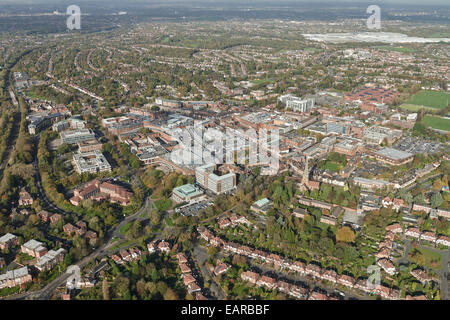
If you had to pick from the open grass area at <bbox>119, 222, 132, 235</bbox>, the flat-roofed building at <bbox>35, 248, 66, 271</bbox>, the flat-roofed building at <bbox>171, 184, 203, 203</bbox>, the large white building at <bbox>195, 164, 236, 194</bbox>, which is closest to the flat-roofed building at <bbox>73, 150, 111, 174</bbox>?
the flat-roofed building at <bbox>171, 184, 203, 203</bbox>

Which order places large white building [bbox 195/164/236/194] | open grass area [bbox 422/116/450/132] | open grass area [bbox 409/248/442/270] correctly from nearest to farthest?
open grass area [bbox 409/248/442/270] → large white building [bbox 195/164/236/194] → open grass area [bbox 422/116/450/132]

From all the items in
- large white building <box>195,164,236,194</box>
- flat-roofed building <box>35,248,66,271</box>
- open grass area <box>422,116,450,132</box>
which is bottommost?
flat-roofed building <box>35,248,66,271</box>

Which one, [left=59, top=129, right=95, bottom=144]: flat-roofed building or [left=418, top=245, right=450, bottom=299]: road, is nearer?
[left=418, top=245, right=450, bottom=299]: road

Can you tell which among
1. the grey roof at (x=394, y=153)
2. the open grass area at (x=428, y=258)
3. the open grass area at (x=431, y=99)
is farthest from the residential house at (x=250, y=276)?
the open grass area at (x=431, y=99)

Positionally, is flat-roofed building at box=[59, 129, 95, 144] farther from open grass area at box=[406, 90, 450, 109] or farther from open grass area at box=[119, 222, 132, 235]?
open grass area at box=[406, 90, 450, 109]

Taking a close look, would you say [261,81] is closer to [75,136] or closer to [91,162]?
[75,136]

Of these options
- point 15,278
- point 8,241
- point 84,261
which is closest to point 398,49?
point 84,261

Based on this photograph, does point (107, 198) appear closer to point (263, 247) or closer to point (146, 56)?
point (263, 247)
